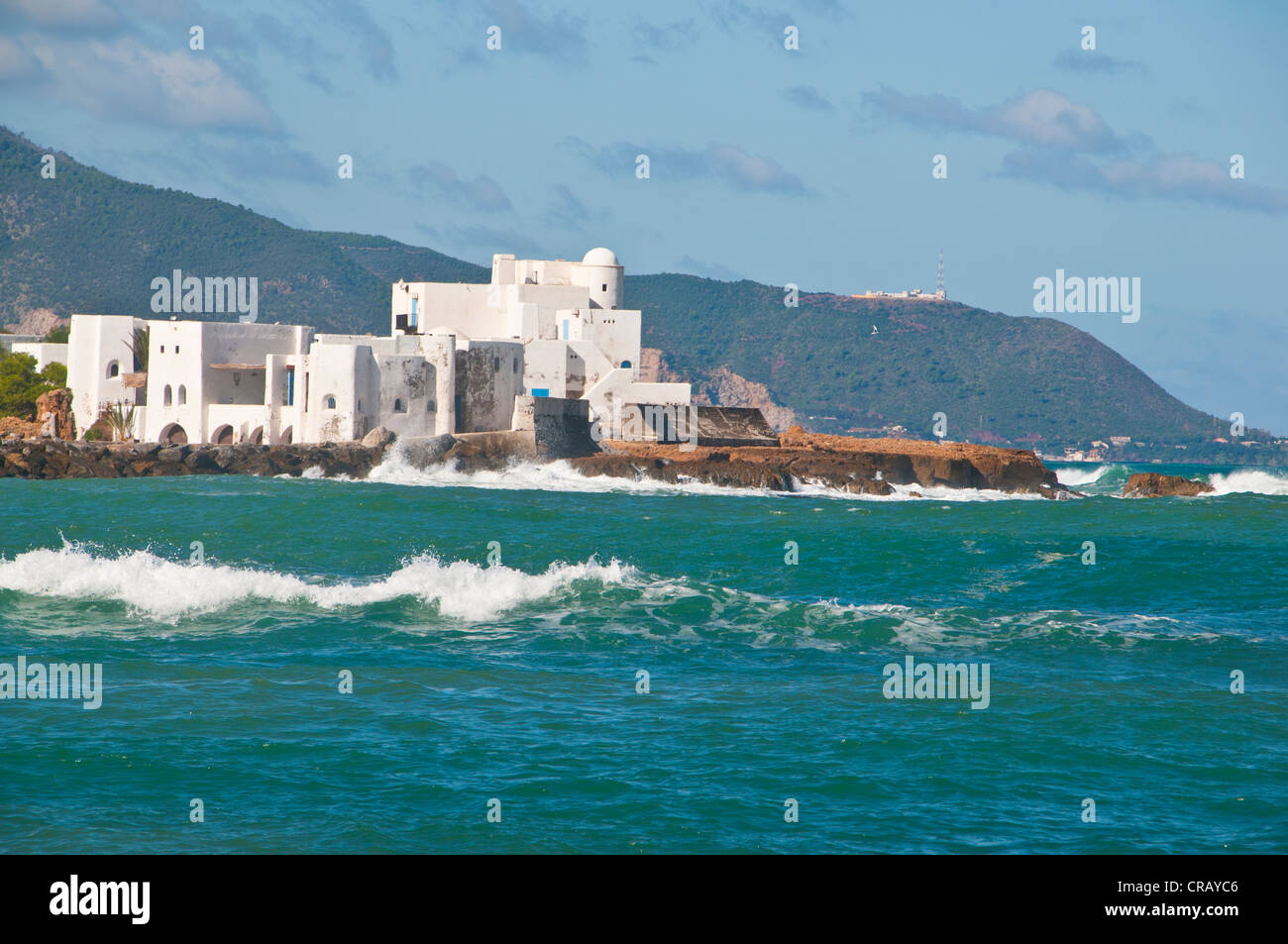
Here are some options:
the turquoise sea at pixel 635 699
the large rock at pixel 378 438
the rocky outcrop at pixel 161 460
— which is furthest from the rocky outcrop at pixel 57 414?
the turquoise sea at pixel 635 699

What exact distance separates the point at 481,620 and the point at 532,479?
88.2 ft

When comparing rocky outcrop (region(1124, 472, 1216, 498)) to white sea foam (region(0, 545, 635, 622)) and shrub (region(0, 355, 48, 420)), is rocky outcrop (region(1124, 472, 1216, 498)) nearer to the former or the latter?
white sea foam (region(0, 545, 635, 622))

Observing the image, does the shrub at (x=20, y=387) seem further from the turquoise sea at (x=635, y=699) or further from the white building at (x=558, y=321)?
the turquoise sea at (x=635, y=699)

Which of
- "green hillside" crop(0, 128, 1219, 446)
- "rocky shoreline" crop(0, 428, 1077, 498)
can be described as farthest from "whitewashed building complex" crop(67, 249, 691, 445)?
"green hillside" crop(0, 128, 1219, 446)

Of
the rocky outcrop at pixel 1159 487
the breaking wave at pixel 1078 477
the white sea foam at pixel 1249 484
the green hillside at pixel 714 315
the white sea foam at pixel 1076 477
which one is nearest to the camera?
the rocky outcrop at pixel 1159 487

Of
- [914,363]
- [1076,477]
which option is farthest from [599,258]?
[914,363]

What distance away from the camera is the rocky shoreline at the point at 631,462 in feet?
135

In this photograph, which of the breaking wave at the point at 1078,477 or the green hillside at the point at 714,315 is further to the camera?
the green hillside at the point at 714,315

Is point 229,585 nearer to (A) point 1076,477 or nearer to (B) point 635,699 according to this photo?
(B) point 635,699

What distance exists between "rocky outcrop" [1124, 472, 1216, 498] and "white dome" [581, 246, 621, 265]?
23.3 m

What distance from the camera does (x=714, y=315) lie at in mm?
179375

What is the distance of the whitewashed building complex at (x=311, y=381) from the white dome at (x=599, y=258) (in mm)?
7177
